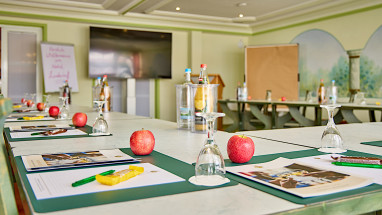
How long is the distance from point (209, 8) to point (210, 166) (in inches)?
277

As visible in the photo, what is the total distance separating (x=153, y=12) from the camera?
7777 mm

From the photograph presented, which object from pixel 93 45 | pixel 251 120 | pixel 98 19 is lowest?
pixel 251 120

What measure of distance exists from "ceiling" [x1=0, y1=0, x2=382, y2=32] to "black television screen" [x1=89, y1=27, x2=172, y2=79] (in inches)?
16.7

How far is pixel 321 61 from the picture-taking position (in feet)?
24.7

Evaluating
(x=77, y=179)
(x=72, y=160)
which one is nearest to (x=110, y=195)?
(x=77, y=179)

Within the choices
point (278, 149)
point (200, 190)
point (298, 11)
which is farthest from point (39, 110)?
point (298, 11)

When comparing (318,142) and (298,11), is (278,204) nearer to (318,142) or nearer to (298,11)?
(318,142)

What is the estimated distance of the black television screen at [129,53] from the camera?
24.8 feet

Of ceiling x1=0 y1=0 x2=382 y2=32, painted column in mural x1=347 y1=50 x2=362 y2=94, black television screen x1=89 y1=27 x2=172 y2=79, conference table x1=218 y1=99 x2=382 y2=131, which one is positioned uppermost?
ceiling x1=0 y1=0 x2=382 y2=32

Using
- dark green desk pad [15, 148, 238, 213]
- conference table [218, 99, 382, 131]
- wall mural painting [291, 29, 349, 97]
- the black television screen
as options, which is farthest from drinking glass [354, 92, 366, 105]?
dark green desk pad [15, 148, 238, 213]

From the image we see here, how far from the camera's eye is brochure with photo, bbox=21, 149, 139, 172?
978mm

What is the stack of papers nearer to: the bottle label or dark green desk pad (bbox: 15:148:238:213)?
dark green desk pad (bbox: 15:148:238:213)

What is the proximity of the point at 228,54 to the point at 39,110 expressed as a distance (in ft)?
21.1

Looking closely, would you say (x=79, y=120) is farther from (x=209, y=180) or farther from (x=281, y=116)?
(x=281, y=116)
